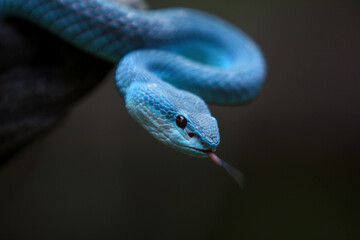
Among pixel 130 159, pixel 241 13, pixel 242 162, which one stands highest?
pixel 241 13

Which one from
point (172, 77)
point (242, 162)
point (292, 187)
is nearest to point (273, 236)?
point (292, 187)

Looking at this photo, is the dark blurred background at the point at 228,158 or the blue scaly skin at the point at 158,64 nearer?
the blue scaly skin at the point at 158,64

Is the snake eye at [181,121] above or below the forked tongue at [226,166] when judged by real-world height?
above

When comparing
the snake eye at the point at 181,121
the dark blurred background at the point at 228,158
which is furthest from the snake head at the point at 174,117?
the dark blurred background at the point at 228,158

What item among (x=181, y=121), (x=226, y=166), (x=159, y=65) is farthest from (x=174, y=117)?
(x=159, y=65)

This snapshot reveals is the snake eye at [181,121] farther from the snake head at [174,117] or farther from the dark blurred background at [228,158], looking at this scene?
the dark blurred background at [228,158]

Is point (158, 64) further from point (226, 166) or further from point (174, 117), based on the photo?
point (226, 166)

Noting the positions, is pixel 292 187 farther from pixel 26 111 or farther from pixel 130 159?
pixel 26 111

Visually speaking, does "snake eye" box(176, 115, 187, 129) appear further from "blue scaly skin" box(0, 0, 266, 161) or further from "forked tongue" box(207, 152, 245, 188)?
"forked tongue" box(207, 152, 245, 188)
